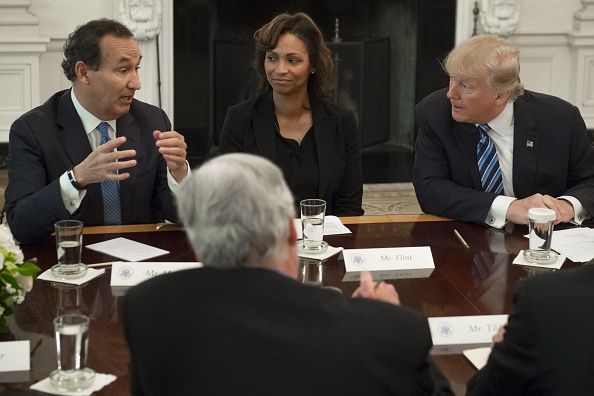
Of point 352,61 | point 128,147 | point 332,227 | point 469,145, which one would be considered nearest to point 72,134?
point 128,147

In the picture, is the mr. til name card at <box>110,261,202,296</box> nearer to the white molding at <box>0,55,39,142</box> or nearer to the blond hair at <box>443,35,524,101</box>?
the blond hair at <box>443,35,524,101</box>

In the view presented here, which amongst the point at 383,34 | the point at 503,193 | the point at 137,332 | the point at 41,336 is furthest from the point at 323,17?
the point at 137,332

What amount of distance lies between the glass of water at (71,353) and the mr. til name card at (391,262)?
0.89 metres

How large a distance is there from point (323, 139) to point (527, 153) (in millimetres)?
787

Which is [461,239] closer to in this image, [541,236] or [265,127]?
[541,236]

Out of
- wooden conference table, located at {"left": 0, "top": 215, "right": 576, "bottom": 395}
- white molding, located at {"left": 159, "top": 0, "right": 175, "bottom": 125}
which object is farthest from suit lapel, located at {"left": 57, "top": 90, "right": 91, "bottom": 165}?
white molding, located at {"left": 159, "top": 0, "right": 175, "bottom": 125}

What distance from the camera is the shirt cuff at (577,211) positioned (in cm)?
326

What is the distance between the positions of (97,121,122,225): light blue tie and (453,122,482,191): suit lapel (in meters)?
1.18

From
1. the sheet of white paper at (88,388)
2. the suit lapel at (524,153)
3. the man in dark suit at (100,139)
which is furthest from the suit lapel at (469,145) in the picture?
the sheet of white paper at (88,388)

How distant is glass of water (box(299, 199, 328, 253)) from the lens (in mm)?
2846

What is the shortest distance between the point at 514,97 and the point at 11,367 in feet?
6.84

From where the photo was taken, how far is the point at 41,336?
2.25 m

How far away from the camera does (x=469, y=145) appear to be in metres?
3.52

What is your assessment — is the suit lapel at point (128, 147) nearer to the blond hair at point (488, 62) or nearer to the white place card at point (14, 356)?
the blond hair at point (488, 62)
